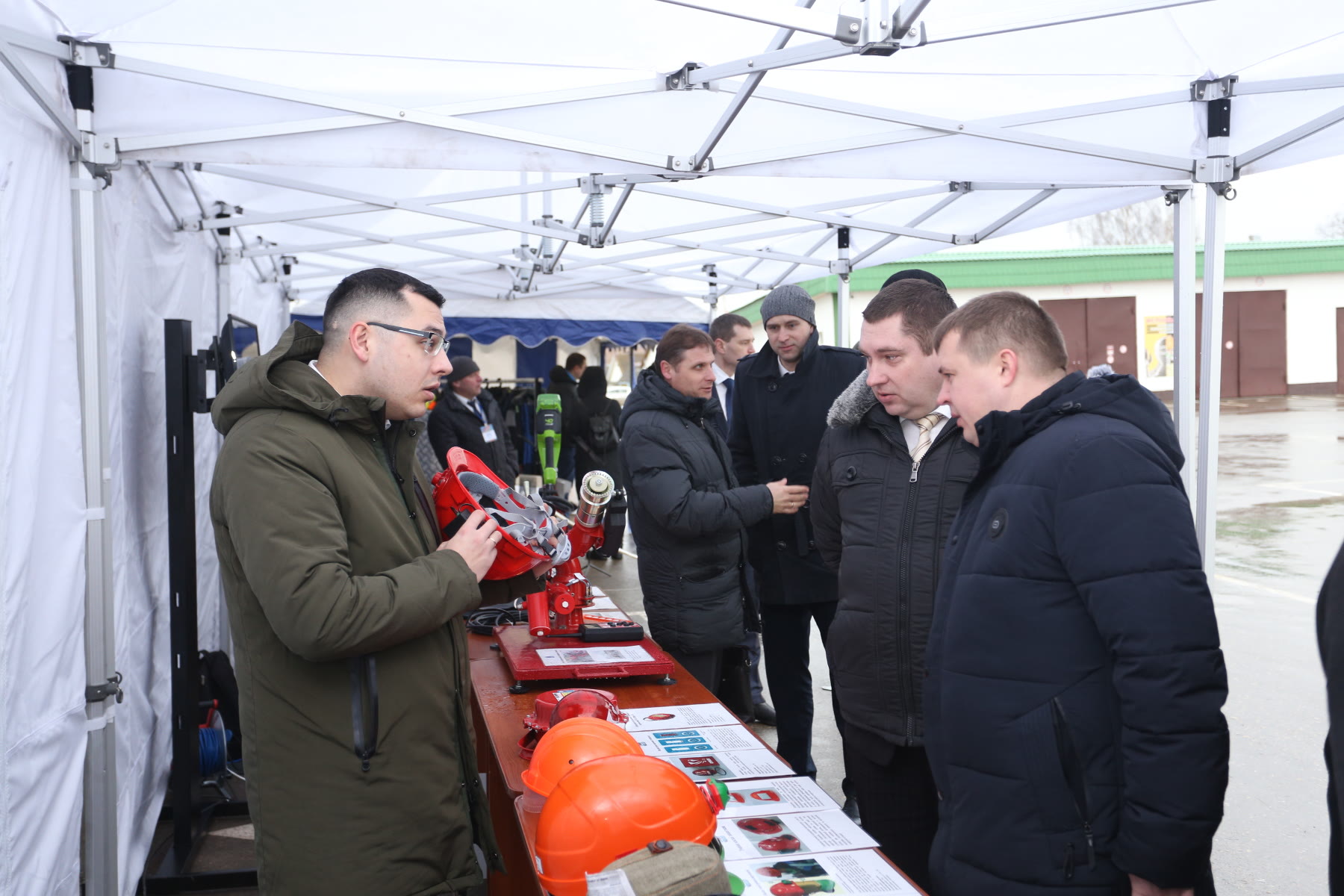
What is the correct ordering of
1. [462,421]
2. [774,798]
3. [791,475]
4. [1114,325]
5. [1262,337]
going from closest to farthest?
1. [774,798]
2. [791,475]
3. [462,421]
4. [1114,325]
5. [1262,337]

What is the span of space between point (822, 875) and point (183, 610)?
273cm

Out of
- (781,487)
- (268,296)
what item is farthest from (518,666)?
(268,296)

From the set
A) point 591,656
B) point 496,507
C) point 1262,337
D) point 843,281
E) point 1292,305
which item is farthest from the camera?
point 1262,337

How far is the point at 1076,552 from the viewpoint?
5.13 ft

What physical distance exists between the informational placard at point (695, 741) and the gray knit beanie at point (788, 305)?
172 centimetres

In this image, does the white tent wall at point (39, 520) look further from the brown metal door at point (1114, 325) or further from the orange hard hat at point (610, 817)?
the brown metal door at point (1114, 325)

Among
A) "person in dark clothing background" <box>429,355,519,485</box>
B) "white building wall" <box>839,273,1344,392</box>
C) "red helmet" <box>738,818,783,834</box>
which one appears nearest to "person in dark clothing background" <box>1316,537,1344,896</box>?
"red helmet" <box>738,818,783,834</box>

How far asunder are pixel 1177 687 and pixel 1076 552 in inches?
9.5

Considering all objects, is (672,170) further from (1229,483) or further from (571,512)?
(1229,483)

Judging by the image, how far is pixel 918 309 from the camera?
2377 millimetres

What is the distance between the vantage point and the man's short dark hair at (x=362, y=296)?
6.42ft

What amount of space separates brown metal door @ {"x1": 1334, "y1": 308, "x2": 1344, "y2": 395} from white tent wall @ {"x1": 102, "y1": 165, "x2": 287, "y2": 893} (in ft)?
90.9

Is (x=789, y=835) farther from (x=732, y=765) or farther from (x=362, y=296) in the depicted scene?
(x=362, y=296)

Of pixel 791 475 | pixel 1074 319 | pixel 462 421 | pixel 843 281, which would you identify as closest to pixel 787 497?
pixel 791 475
